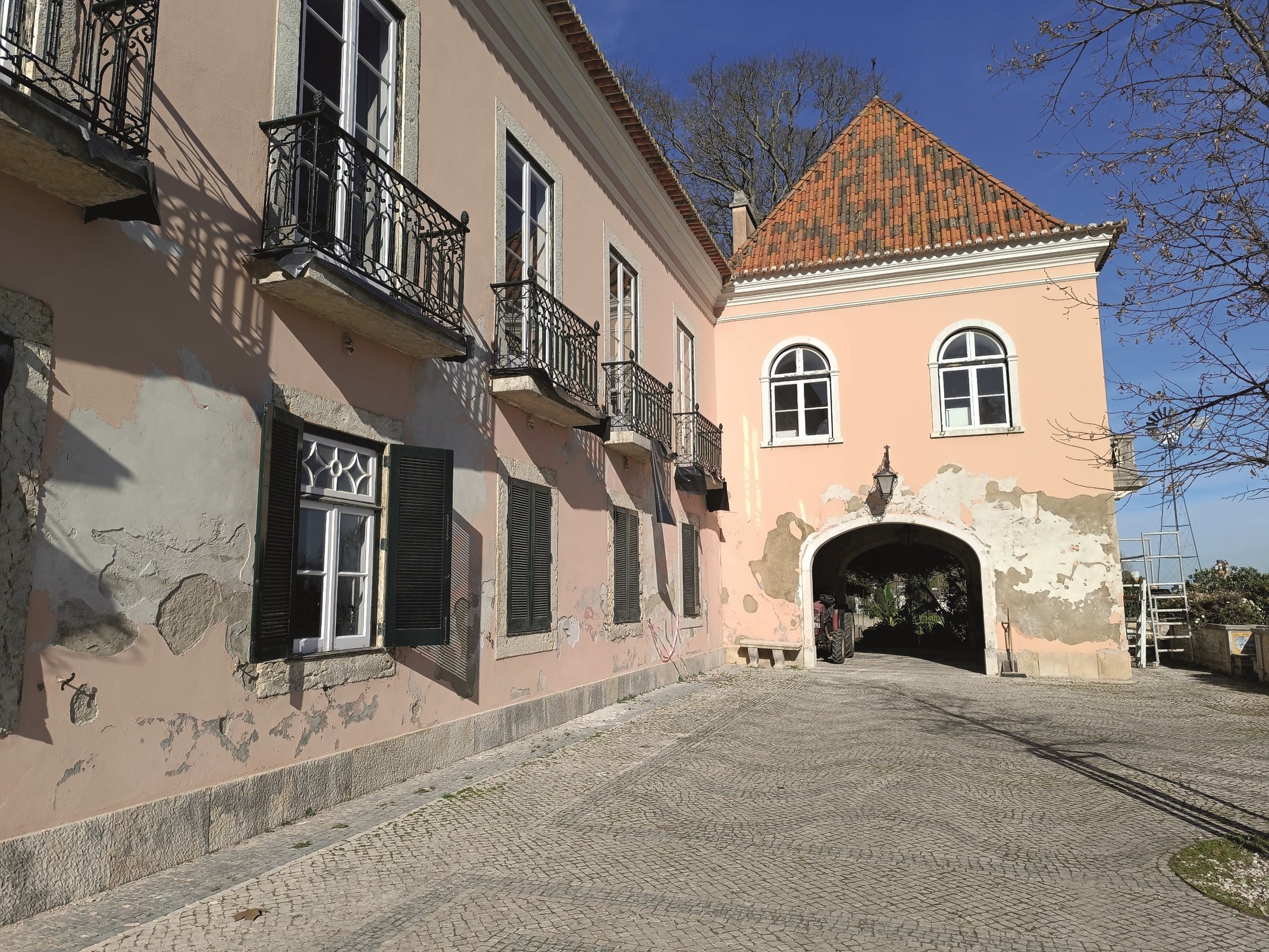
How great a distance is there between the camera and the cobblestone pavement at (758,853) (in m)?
3.57

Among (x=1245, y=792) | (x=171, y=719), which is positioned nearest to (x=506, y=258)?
(x=171, y=719)

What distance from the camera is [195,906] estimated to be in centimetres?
376

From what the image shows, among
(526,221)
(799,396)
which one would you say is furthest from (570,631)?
(799,396)

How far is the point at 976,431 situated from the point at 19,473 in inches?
520

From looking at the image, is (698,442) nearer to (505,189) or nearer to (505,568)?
(505,189)

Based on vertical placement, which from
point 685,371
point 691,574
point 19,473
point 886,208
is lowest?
point 691,574

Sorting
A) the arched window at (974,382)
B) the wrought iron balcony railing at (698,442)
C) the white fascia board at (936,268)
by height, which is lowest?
the wrought iron balcony railing at (698,442)

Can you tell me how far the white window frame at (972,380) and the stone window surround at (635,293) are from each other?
17.6ft

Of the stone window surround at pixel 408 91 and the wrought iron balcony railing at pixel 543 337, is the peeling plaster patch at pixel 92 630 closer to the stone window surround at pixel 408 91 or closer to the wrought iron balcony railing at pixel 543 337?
the stone window surround at pixel 408 91

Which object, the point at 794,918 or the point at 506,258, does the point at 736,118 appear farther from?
the point at 794,918

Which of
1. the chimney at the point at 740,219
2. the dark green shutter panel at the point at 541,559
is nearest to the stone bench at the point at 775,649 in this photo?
the dark green shutter panel at the point at 541,559

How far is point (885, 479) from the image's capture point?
558 inches

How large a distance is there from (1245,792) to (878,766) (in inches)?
96.2

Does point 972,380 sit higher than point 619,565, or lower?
→ higher
